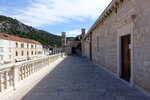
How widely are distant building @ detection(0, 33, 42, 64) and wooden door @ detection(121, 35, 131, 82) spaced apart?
3711 centimetres

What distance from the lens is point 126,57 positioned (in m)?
4.70

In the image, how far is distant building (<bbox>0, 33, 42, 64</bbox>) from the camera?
108ft

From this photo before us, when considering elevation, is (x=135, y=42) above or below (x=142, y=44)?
above

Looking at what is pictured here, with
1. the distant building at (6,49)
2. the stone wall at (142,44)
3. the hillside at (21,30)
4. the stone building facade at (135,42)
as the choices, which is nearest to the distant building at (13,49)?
the distant building at (6,49)

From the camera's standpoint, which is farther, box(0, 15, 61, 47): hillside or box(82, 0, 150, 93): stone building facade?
box(0, 15, 61, 47): hillside

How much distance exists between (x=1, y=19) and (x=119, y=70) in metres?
71.0

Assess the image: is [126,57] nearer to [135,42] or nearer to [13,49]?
[135,42]

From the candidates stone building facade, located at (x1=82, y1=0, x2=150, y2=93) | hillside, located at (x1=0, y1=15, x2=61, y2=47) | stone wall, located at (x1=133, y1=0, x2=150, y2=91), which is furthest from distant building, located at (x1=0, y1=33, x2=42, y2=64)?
stone wall, located at (x1=133, y1=0, x2=150, y2=91)

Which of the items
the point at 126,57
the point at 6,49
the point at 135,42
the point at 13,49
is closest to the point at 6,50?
the point at 6,49

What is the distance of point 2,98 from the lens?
9.19 feet

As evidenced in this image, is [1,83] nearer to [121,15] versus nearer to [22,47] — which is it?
[121,15]

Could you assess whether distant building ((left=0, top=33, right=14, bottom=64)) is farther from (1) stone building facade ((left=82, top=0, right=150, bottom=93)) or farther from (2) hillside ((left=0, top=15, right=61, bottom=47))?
(1) stone building facade ((left=82, top=0, right=150, bottom=93))

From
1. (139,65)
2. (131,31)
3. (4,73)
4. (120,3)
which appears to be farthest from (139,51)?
(4,73)

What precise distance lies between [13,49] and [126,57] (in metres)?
41.5
